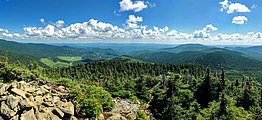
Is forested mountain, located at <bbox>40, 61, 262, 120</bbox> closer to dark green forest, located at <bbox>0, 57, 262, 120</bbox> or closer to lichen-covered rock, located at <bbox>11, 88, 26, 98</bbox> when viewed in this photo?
dark green forest, located at <bbox>0, 57, 262, 120</bbox>

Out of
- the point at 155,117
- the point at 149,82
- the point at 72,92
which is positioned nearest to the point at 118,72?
the point at 149,82

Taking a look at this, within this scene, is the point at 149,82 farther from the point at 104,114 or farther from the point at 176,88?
the point at 104,114

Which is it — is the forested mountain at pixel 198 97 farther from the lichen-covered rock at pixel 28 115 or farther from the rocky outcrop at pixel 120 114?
the lichen-covered rock at pixel 28 115

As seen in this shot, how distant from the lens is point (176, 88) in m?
90.8

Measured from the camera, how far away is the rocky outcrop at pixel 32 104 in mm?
43250

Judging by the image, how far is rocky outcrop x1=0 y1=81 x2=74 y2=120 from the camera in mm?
43250

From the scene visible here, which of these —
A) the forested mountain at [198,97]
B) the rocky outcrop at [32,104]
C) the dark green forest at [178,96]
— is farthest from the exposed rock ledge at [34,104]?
the forested mountain at [198,97]

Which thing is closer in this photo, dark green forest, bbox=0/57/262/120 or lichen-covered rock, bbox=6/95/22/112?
lichen-covered rock, bbox=6/95/22/112

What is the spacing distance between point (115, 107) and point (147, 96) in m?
36.5

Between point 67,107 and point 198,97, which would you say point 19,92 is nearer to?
point 67,107

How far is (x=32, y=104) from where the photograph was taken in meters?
44.5

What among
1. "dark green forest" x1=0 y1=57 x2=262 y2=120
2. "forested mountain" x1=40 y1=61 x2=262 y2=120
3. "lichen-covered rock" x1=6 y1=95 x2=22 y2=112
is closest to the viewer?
"lichen-covered rock" x1=6 y1=95 x2=22 y2=112

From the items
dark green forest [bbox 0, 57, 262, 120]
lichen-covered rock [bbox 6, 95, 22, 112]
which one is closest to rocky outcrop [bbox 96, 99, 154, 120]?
dark green forest [bbox 0, 57, 262, 120]

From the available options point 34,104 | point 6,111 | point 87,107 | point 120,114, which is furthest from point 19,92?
point 120,114
